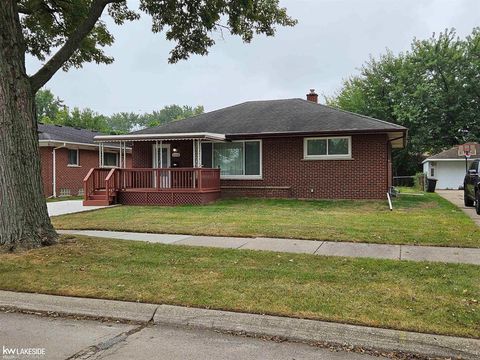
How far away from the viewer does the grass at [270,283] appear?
4648mm

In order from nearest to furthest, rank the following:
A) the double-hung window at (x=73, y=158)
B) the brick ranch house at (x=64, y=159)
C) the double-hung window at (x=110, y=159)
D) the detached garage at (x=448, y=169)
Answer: the brick ranch house at (x=64, y=159) → the double-hung window at (x=73, y=158) → the double-hung window at (x=110, y=159) → the detached garage at (x=448, y=169)

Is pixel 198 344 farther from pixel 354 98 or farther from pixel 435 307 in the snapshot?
pixel 354 98

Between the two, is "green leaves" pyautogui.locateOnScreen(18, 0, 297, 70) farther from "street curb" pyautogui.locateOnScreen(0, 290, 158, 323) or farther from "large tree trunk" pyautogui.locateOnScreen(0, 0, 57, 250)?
"street curb" pyautogui.locateOnScreen(0, 290, 158, 323)

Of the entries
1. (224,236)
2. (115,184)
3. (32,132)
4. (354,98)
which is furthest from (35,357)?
(354,98)

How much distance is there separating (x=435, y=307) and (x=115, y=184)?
1465cm

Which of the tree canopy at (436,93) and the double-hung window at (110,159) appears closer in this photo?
the double-hung window at (110,159)

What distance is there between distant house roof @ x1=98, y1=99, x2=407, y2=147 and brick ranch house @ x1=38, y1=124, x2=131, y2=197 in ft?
19.0

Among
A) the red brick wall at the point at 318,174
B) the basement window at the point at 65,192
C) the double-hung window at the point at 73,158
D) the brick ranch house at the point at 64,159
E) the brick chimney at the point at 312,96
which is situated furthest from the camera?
the double-hung window at the point at 73,158

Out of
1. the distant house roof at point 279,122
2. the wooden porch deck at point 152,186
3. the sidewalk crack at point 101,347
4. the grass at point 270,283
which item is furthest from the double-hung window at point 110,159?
the sidewalk crack at point 101,347

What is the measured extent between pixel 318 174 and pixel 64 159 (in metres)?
14.4

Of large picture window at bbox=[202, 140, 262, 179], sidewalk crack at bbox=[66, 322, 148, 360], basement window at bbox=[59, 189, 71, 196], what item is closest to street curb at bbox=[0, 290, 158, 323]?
sidewalk crack at bbox=[66, 322, 148, 360]

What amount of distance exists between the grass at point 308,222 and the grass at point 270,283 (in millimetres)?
2183

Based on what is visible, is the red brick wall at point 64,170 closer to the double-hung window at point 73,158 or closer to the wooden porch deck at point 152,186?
the double-hung window at point 73,158

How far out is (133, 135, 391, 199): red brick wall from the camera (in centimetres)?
A: 1686
